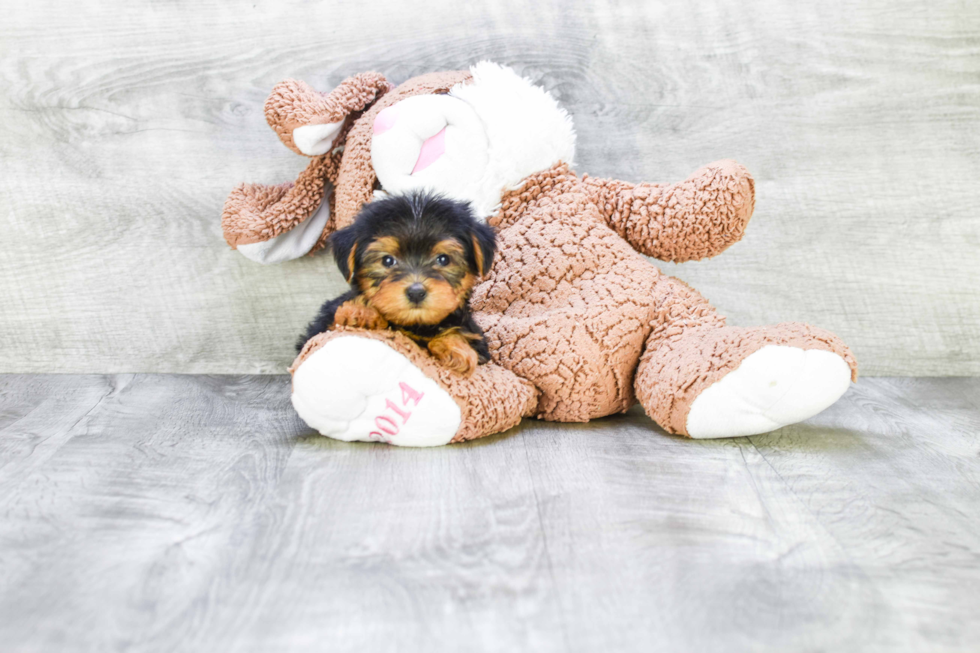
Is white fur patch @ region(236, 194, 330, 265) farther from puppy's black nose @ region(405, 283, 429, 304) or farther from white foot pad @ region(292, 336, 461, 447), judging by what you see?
puppy's black nose @ region(405, 283, 429, 304)

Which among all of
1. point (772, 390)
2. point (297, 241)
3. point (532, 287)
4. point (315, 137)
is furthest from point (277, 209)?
point (772, 390)

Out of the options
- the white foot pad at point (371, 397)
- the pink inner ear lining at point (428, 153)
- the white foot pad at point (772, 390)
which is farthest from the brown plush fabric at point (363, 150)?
the white foot pad at point (772, 390)

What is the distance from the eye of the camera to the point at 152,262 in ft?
7.39

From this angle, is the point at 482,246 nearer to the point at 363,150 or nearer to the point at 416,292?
the point at 416,292

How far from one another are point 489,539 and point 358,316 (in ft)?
1.78

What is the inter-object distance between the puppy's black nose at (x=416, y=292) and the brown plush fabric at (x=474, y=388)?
0.40ft

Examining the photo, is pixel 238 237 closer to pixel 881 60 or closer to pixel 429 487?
pixel 429 487

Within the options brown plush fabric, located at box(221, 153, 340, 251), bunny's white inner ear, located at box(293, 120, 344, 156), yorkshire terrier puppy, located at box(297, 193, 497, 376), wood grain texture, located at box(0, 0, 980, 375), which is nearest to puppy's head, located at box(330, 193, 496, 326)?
yorkshire terrier puppy, located at box(297, 193, 497, 376)

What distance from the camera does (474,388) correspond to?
156 cm

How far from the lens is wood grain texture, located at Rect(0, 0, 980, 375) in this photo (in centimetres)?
218

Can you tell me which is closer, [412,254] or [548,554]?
[548,554]

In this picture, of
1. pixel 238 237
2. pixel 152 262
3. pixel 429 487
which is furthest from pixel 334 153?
pixel 429 487

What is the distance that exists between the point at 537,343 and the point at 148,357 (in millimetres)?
1250

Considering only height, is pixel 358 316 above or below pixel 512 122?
below
